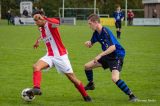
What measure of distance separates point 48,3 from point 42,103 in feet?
264

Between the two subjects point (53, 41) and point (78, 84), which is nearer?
point (53, 41)

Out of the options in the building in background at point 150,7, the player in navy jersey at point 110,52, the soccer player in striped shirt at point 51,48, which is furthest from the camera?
the building in background at point 150,7

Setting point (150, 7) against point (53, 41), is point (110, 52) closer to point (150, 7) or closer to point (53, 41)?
point (53, 41)

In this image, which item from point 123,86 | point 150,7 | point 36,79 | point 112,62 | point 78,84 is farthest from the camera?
point 150,7

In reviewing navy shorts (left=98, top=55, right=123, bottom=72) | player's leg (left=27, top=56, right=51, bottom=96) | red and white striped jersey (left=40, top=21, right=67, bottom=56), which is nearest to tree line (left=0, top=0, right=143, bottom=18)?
navy shorts (left=98, top=55, right=123, bottom=72)

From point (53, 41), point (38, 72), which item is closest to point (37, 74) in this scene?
point (38, 72)

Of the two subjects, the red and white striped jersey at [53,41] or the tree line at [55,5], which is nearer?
the red and white striped jersey at [53,41]

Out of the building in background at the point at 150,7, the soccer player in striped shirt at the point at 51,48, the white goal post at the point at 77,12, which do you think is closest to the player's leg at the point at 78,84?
the soccer player in striped shirt at the point at 51,48

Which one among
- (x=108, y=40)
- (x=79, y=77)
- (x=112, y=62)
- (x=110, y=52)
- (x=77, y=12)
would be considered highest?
(x=108, y=40)

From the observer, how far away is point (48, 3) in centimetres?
8994

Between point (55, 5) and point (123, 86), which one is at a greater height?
point (123, 86)

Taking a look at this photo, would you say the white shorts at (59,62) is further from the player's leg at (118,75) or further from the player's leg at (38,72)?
the player's leg at (118,75)

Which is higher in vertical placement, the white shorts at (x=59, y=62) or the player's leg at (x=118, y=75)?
the white shorts at (x=59, y=62)

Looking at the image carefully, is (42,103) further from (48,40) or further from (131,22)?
(131,22)
